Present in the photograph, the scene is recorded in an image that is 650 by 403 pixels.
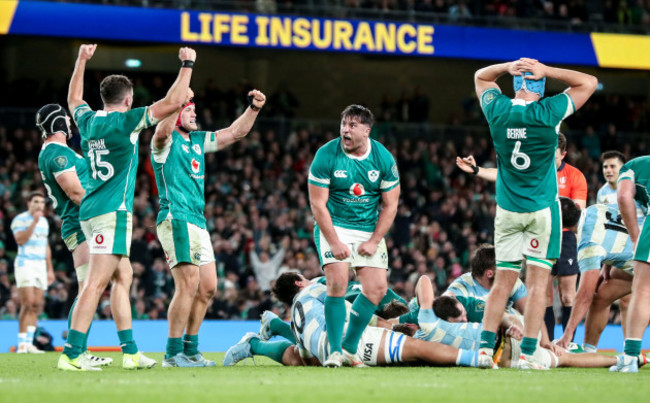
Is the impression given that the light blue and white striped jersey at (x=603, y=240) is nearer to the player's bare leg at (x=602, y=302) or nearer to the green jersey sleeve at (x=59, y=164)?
the player's bare leg at (x=602, y=302)

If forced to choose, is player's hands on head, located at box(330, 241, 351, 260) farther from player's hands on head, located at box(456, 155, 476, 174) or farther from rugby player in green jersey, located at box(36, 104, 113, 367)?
rugby player in green jersey, located at box(36, 104, 113, 367)

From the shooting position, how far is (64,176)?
9.21 m

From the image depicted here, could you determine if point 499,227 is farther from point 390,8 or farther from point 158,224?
point 390,8

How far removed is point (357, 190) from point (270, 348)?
6.06ft

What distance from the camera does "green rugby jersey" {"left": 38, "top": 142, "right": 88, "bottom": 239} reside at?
922 cm

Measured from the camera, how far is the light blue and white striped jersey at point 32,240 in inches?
546

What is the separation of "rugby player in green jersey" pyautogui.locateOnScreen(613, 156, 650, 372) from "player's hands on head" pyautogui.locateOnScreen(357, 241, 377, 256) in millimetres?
2181

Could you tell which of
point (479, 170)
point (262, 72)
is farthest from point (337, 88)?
point (479, 170)

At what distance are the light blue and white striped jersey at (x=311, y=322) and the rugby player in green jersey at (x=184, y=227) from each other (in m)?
0.91

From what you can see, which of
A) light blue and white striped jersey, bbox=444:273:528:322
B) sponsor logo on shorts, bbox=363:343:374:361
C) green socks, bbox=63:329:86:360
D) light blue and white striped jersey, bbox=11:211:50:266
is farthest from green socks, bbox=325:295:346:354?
light blue and white striped jersey, bbox=11:211:50:266

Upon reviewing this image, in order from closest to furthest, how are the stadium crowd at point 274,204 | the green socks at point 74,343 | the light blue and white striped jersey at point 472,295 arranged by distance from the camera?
1. the green socks at point 74,343
2. the light blue and white striped jersey at point 472,295
3. the stadium crowd at point 274,204

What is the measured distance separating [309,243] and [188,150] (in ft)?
39.9

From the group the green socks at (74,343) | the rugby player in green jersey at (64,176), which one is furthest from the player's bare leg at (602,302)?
the green socks at (74,343)

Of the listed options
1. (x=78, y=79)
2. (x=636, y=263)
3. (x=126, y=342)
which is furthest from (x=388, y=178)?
(x=78, y=79)
